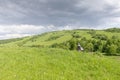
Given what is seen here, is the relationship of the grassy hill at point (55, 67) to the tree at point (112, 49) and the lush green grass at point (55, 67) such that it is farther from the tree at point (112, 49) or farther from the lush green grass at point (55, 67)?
the tree at point (112, 49)

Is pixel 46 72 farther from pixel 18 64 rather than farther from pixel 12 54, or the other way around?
pixel 12 54

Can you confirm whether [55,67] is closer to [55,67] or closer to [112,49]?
[55,67]

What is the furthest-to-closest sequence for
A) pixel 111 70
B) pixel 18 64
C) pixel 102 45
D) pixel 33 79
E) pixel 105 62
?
pixel 102 45 → pixel 105 62 → pixel 111 70 → pixel 18 64 → pixel 33 79

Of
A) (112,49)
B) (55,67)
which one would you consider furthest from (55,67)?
(112,49)

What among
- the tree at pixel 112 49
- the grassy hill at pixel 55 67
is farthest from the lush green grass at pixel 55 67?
the tree at pixel 112 49

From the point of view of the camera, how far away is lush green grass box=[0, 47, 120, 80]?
21.1 m

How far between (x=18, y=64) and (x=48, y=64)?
143 inches

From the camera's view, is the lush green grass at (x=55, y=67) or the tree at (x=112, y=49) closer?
the lush green grass at (x=55, y=67)

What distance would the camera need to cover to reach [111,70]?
25875 mm

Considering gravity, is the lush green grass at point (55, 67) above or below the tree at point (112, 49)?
above

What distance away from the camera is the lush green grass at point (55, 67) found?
830 inches

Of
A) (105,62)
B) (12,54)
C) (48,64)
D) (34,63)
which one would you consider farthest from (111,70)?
(12,54)

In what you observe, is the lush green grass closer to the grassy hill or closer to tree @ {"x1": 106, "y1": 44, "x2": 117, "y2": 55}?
the grassy hill

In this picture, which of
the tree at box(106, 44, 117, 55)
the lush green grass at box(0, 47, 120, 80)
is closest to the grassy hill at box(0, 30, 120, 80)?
the lush green grass at box(0, 47, 120, 80)
